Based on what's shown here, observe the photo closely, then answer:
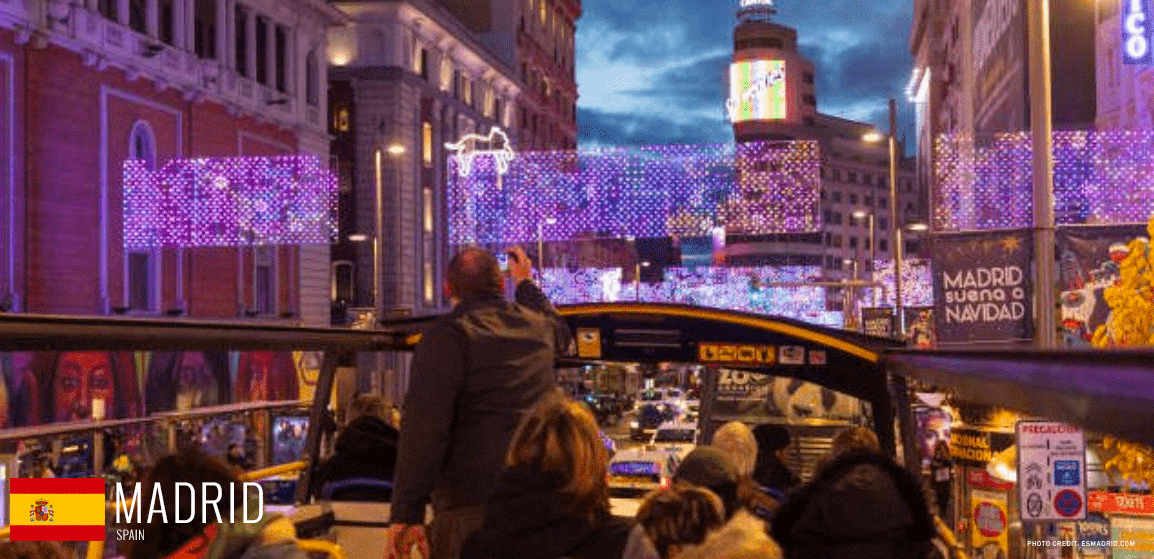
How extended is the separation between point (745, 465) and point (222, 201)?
35720 millimetres

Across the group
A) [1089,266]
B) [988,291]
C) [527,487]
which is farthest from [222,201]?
[527,487]

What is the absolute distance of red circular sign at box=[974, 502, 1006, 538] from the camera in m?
15.6

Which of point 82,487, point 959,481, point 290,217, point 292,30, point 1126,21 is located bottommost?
point 959,481

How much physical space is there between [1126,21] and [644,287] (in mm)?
56600

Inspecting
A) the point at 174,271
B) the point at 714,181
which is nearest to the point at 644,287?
the point at 174,271

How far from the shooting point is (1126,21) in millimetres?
34906

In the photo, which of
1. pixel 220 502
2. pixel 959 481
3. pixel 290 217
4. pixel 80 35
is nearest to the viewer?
pixel 220 502

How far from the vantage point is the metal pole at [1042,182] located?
45.3 feet

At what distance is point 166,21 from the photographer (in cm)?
4206

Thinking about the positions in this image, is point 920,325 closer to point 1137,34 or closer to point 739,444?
point 1137,34

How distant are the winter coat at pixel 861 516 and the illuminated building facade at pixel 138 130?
31.8 metres

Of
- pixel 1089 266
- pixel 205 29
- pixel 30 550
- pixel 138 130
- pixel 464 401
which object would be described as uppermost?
pixel 205 29

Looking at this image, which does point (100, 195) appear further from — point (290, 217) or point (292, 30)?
point (292, 30)

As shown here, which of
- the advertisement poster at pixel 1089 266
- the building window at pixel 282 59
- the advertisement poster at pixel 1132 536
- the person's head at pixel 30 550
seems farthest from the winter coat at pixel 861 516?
the building window at pixel 282 59
